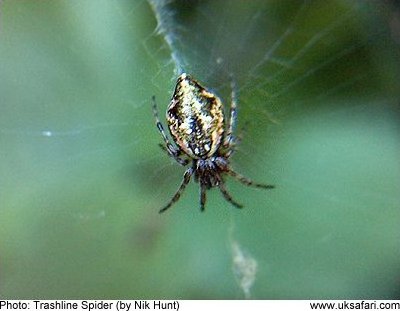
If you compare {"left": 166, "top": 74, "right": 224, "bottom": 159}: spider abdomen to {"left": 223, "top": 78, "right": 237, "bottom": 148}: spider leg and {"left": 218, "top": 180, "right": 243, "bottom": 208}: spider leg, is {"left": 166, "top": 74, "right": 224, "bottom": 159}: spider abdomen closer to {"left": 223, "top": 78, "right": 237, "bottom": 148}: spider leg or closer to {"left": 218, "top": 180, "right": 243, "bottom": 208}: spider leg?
{"left": 223, "top": 78, "right": 237, "bottom": 148}: spider leg

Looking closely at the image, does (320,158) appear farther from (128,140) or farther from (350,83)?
(128,140)

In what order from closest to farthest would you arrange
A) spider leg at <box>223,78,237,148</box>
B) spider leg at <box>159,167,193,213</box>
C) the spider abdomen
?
the spider abdomen → spider leg at <box>223,78,237,148</box> → spider leg at <box>159,167,193,213</box>

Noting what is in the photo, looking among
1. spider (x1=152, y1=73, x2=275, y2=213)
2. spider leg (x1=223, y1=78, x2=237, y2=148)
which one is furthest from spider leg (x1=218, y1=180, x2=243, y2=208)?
spider leg (x1=223, y1=78, x2=237, y2=148)

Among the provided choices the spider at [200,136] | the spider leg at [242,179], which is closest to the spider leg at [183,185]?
the spider at [200,136]

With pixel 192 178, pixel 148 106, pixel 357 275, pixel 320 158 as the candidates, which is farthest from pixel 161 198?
pixel 357 275

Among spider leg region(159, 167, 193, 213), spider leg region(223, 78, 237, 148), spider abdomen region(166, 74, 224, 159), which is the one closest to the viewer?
spider abdomen region(166, 74, 224, 159)
